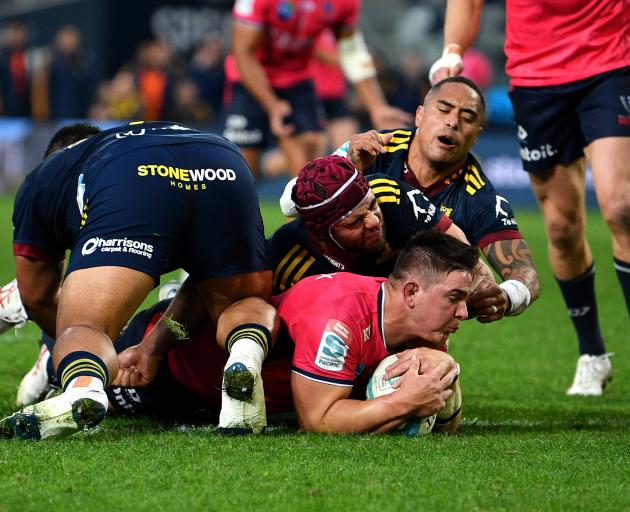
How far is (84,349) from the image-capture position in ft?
15.7

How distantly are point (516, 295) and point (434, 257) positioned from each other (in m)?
0.71

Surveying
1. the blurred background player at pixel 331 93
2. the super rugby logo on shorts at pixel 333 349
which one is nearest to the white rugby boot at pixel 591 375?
the super rugby logo on shorts at pixel 333 349

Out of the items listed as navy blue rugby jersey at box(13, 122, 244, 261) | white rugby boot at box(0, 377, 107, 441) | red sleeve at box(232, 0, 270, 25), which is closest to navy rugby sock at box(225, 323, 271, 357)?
white rugby boot at box(0, 377, 107, 441)

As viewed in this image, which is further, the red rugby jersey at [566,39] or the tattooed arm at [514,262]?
the red rugby jersey at [566,39]

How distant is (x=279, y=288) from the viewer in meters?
5.98

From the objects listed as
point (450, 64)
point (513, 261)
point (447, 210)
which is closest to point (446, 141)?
point (447, 210)

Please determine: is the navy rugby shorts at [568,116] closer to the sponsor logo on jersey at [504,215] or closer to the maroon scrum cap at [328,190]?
the sponsor logo on jersey at [504,215]

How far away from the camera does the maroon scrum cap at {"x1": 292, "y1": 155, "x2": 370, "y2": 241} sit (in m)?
5.38

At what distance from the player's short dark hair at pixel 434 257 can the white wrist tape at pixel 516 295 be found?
500 mm

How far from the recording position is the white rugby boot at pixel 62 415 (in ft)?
15.0

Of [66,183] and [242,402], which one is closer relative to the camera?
[242,402]

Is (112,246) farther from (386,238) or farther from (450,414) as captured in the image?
(450,414)

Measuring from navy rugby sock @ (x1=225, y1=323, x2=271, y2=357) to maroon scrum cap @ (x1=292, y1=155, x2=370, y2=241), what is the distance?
0.58 metres

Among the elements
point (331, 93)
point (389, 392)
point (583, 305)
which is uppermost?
point (389, 392)
